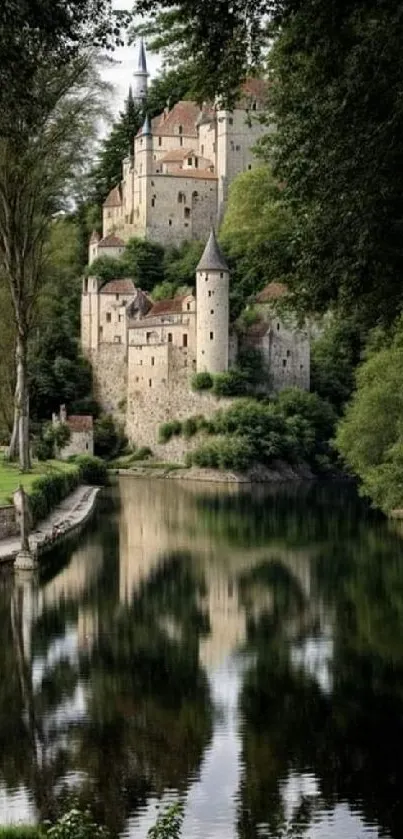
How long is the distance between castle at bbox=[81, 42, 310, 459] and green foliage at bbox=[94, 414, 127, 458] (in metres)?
0.58

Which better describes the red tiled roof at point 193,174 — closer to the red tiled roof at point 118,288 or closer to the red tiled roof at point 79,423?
the red tiled roof at point 118,288

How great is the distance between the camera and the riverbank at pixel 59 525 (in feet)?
100.0

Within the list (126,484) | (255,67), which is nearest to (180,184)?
(126,484)

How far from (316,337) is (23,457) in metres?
43.4

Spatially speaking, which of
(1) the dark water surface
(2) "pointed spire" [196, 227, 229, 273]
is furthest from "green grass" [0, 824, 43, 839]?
(2) "pointed spire" [196, 227, 229, 273]

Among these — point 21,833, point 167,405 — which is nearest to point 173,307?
point 167,405

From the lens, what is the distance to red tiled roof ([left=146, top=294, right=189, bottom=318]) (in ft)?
251

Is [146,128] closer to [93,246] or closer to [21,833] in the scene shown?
[93,246]

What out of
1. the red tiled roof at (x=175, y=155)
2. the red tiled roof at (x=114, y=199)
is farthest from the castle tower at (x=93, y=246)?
the red tiled roof at (x=175, y=155)

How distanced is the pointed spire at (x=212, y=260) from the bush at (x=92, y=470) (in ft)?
55.8

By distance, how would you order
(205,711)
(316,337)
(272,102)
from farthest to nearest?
1. (316,337)
2. (272,102)
3. (205,711)

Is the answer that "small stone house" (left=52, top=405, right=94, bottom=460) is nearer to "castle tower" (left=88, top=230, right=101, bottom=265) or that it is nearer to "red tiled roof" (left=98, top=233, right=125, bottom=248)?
"red tiled roof" (left=98, top=233, right=125, bottom=248)

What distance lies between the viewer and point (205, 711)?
16.7 metres

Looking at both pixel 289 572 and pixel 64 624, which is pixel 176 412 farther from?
pixel 64 624
